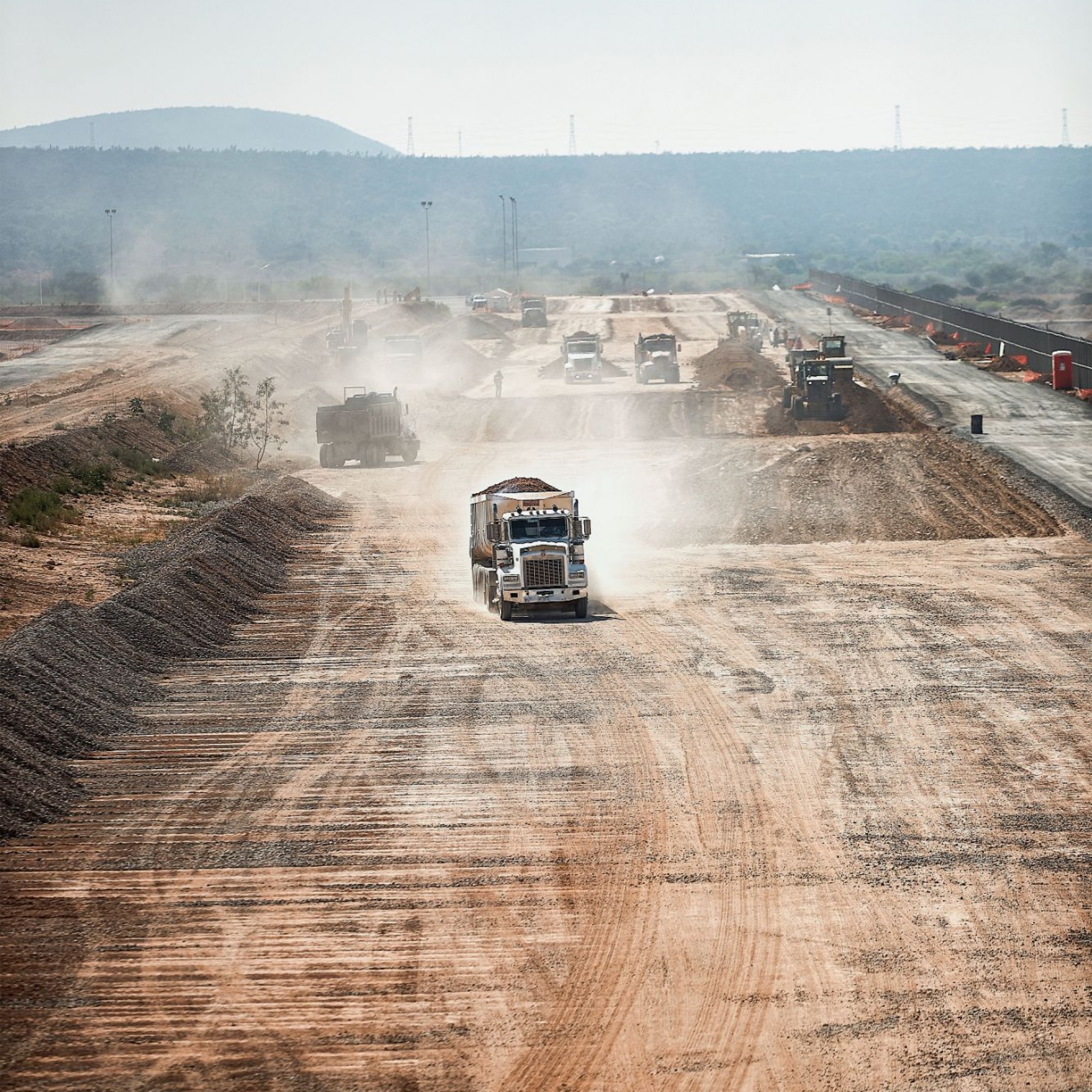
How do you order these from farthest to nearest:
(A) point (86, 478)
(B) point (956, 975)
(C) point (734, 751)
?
(A) point (86, 478), (C) point (734, 751), (B) point (956, 975)

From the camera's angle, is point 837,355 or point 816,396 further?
point 837,355

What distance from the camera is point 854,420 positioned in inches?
2235

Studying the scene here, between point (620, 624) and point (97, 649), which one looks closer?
point (97, 649)

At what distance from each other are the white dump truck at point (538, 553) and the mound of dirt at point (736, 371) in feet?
134

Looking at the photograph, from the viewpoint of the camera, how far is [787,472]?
4566 centimetres

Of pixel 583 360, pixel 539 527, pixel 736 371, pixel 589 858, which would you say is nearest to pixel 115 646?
pixel 539 527

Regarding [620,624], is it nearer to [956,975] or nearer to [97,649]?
[97,649]

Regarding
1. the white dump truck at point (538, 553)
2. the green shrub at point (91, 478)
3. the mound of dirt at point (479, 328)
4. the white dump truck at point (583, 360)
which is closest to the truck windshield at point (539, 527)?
the white dump truck at point (538, 553)

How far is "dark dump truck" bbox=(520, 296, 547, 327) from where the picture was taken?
109438mm

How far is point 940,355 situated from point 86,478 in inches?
1776

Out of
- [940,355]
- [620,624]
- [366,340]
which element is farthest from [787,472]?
[366,340]

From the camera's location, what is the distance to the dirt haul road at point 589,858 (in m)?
12.5

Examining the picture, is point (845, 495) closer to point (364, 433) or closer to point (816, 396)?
point (816, 396)

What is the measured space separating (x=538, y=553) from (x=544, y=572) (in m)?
0.41
